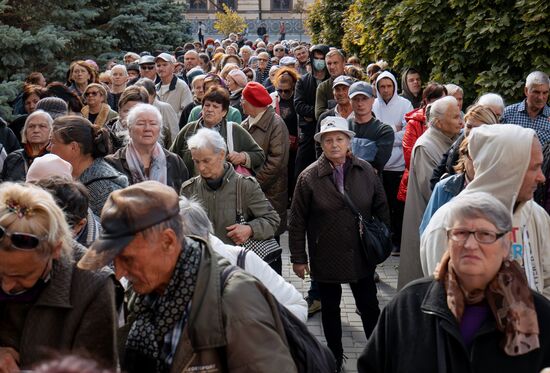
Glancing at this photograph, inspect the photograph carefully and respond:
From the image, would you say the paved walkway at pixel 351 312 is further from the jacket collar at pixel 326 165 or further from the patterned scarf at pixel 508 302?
the patterned scarf at pixel 508 302

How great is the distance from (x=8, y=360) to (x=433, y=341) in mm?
1654

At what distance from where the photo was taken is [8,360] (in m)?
2.95

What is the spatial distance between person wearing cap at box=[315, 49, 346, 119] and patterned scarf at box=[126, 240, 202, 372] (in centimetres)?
749

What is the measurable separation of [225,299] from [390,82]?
7168mm

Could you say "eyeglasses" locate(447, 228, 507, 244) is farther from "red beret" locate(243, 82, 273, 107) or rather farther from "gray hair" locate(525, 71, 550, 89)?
"gray hair" locate(525, 71, 550, 89)

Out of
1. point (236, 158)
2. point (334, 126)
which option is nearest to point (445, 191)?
point (334, 126)

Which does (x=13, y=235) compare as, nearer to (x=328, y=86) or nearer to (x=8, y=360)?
(x=8, y=360)

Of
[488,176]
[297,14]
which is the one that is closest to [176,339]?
[488,176]

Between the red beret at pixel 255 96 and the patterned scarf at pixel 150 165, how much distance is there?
76.9 inches

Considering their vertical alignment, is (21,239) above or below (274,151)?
above

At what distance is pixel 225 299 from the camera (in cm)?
281

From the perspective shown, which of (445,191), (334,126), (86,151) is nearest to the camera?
(445,191)

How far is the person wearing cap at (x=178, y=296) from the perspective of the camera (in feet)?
9.10

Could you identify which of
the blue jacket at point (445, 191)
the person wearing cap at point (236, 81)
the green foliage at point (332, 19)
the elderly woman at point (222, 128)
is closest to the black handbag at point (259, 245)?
the blue jacket at point (445, 191)
